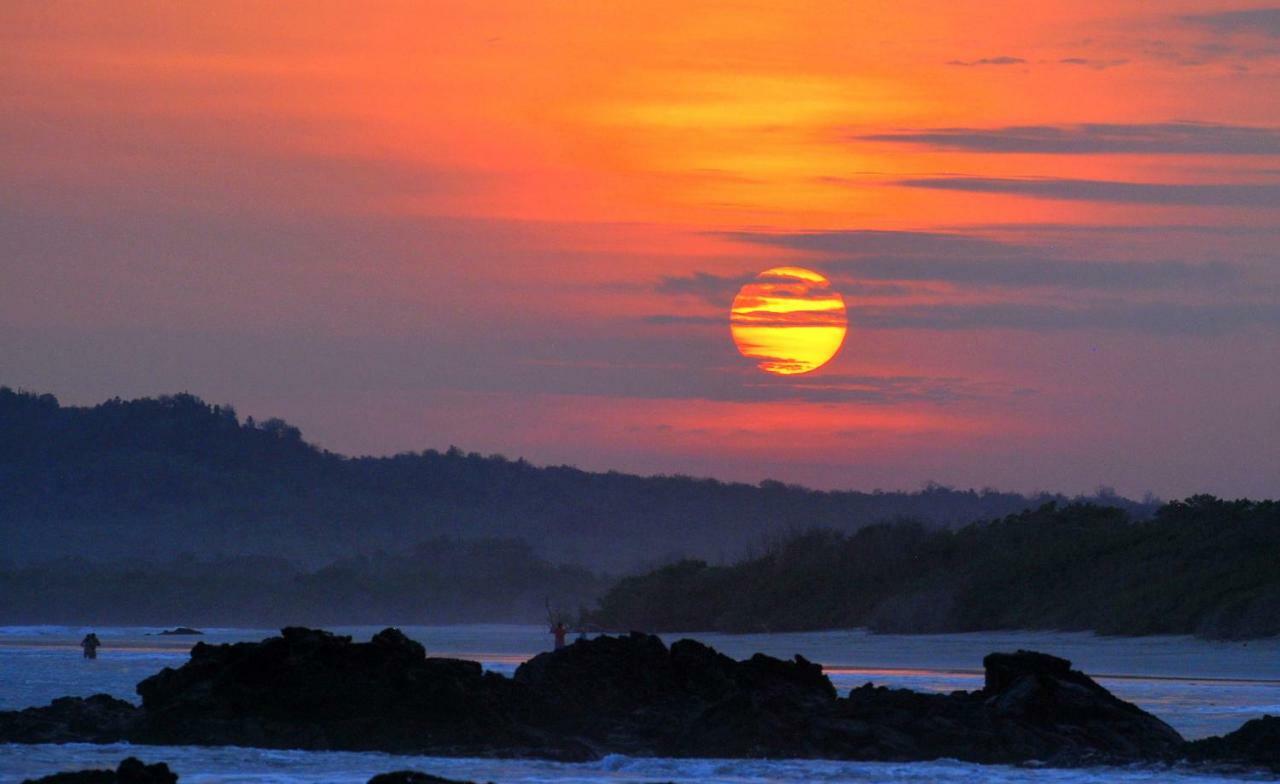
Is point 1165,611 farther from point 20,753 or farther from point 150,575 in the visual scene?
point 150,575

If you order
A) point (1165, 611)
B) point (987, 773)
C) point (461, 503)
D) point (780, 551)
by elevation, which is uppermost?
point (461, 503)

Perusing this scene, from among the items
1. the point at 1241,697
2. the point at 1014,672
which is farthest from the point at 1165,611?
the point at 1014,672

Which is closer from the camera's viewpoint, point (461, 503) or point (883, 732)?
point (883, 732)

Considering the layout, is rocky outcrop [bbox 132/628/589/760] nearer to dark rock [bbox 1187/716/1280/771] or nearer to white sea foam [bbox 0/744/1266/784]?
white sea foam [bbox 0/744/1266/784]

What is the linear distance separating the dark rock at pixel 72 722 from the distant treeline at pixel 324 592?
70.7m

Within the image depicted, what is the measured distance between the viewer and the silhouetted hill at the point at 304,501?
164375 millimetres

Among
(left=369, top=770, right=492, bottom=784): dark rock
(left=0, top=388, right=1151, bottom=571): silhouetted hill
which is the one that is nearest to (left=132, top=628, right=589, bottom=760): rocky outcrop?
(left=369, top=770, right=492, bottom=784): dark rock

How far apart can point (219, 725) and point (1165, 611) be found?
87.2ft

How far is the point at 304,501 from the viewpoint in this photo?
181m

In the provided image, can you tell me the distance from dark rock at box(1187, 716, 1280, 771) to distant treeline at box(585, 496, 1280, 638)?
19.7m

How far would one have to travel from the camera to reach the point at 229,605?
375 ft

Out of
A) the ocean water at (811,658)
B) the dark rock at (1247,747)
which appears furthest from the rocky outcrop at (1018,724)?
the ocean water at (811,658)

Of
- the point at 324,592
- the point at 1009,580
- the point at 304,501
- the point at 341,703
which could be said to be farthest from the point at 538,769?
the point at 304,501

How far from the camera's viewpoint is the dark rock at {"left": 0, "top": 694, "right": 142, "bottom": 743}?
2877cm
